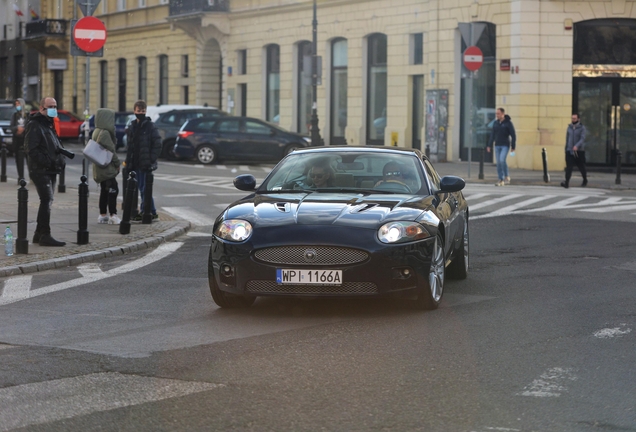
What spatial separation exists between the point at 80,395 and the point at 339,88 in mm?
36797

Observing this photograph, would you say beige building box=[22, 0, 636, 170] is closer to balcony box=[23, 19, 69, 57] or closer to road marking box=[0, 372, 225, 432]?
balcony box=[23, 19, 69, 57]

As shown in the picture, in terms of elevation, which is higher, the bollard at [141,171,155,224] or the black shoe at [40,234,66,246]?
the bollard at [141,171,155,224]

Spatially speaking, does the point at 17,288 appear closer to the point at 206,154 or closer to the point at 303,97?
the point at 206,154

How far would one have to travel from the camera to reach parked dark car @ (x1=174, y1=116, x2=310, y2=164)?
36.2m

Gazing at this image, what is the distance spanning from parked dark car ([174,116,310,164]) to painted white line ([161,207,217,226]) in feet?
50.3

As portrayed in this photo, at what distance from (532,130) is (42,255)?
870 inches

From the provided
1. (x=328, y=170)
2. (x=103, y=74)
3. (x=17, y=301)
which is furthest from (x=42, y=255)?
(x=103, y=74)

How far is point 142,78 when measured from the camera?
5678 centimetres

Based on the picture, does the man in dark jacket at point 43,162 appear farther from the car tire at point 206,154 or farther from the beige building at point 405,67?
the car tire at point 206,154

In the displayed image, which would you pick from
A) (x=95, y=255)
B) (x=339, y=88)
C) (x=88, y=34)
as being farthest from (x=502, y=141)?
(x=95, y=255)

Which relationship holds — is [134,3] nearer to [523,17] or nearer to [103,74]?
[103,74]

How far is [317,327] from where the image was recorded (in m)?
8.75

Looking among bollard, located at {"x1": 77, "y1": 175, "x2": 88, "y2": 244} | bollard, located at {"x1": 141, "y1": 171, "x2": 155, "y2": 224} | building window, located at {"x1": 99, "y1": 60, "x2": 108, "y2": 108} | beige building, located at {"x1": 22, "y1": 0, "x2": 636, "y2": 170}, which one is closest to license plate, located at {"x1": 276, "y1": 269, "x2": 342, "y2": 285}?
bollard, located at {"x1": 77, "y1": 175, "x2": 88, "y2": 244}

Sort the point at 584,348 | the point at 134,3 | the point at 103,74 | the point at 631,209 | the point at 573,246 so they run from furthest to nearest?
the point at 103,74, the point at 134,3, the point at 631,209, the point at 573,246, the point at 584,348
